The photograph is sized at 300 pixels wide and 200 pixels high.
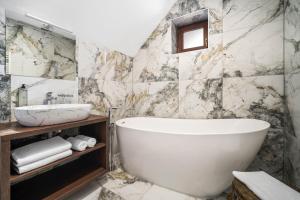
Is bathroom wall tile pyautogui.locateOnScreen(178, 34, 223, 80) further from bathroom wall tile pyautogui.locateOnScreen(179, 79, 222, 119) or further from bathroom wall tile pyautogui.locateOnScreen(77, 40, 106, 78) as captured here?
bathroom wall tile pyautogui.locateOnScreen(77, 40, 106, 78)

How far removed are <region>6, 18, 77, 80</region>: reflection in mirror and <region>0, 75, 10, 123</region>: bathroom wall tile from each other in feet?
0.26

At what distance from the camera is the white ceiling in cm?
133

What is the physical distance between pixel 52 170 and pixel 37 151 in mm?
555

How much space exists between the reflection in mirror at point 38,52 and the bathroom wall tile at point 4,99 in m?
0.08

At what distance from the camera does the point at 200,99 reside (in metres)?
2.03

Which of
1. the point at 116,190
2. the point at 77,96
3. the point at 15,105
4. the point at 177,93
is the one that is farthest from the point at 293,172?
the point at 15,105

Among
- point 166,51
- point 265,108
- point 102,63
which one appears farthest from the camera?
point 166,51

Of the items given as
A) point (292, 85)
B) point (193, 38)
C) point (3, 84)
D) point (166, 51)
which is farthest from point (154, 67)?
point (3, 84)

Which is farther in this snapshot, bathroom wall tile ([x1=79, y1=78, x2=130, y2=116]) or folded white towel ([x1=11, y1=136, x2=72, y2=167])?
bathroom wall tile ([x1=79, y1=78, x2=130, y2=116])

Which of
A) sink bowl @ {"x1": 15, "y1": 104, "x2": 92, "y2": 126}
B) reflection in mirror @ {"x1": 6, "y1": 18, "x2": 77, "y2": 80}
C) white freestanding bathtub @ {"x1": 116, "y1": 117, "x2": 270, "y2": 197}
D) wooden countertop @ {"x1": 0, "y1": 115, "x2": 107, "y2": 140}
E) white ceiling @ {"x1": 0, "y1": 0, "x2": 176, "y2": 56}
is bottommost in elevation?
white freestanding bathtub @ {"x1": 116, "y1": 117, "x2": 270, "y2": 197}

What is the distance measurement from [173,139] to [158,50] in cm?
153

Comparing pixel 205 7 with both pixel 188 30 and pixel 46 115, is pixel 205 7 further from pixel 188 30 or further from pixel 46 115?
pixel 46 115

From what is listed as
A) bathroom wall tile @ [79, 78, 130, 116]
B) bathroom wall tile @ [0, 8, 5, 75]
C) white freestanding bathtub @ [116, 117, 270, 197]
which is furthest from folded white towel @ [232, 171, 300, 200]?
bathroom wall tile @ [0, 8, 5, 75]

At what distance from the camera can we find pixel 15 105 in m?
1.21
